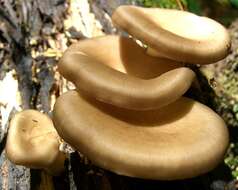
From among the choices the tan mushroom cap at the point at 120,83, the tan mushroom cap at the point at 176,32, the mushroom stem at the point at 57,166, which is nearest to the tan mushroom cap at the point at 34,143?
the mushroom stem at the point at 57,166

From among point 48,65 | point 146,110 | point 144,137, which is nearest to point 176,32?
point 146,110

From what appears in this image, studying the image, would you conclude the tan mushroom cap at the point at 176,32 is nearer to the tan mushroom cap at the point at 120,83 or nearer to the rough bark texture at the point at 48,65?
the tan mushroom cap at the point at 120,83

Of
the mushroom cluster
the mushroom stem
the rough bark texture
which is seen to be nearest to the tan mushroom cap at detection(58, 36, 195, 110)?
the mushroom cluster

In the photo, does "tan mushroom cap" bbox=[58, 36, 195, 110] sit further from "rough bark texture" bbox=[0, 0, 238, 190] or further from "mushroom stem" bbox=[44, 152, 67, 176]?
"rough bark texture" bbox=[0, 0, 238, 190]

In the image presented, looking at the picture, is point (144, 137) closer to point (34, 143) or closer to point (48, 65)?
point (34, 143)

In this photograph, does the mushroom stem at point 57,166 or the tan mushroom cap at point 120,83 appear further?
the mushroom stem at point 57,166
